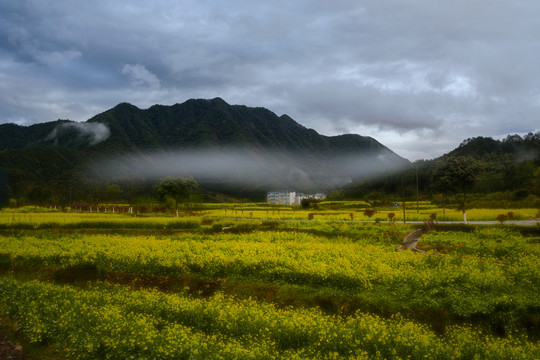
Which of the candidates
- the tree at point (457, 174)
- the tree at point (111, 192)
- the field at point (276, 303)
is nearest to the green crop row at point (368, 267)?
the field at point (276, 303)

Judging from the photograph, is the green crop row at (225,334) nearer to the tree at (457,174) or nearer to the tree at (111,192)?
the tree at (457,174)

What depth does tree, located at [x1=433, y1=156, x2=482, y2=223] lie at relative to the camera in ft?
110

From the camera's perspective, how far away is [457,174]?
111 feet

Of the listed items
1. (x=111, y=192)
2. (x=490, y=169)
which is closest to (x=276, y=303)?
(x=111, y=192)

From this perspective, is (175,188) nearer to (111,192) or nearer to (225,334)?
(111,192)

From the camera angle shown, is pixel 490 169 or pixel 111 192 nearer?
pixel 490 169

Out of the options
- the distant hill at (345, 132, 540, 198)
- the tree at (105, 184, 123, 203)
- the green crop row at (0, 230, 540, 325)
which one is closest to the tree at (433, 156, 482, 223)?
the green crop row at (0, 230, 540, 325)

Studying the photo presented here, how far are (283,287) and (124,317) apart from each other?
17.8 ft

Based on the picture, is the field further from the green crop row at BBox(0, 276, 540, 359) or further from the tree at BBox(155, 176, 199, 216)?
the tree at BBox(155, 176, 199, 216)

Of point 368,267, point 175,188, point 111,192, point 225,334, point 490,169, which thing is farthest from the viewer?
point 111,192

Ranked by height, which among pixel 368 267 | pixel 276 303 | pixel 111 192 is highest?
pixel 111 192

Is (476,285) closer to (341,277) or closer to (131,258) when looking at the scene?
(341,277)

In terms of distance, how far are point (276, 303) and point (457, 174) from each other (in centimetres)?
2894

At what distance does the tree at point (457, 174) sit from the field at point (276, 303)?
16.6 meters
